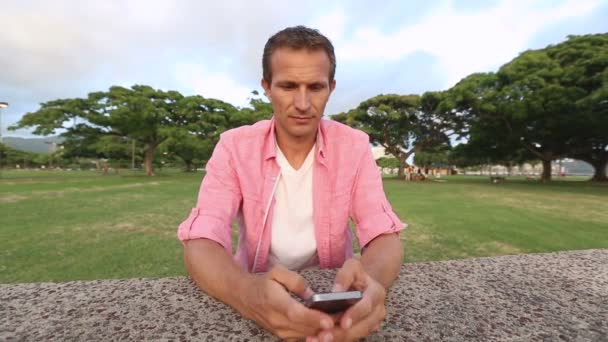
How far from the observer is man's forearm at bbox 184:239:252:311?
0.95 meters

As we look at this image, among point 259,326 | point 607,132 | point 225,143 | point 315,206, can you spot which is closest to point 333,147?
point 315,206

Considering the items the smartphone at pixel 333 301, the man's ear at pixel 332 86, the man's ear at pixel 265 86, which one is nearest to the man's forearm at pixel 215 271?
the smartphone at pixel 333 301

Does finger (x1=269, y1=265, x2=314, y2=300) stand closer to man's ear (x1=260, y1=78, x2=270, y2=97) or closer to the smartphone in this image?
the smartphone

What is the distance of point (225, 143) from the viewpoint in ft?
4.79

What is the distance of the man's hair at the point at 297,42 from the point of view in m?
1.32

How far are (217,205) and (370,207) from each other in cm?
62

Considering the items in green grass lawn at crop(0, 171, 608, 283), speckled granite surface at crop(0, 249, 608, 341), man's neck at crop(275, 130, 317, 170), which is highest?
man's neck at crop(275, 130, 317, 170)

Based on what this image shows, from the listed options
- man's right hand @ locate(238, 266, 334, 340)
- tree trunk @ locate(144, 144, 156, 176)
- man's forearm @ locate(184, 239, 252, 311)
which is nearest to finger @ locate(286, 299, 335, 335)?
man's right hand @ locate(238, 266, 334, 340)

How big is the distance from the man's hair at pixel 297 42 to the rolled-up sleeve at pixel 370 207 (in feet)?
1.42

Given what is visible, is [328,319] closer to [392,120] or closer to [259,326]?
[259,326]

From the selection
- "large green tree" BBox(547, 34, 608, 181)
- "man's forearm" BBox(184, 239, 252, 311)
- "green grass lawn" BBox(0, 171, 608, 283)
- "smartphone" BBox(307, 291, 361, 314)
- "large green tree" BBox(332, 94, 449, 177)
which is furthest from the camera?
"large green tree" BBox(332, 94, 449, 177)

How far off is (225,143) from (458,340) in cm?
112

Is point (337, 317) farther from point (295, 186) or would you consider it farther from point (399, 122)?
point (399, 122)

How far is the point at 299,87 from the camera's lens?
4.32ft
